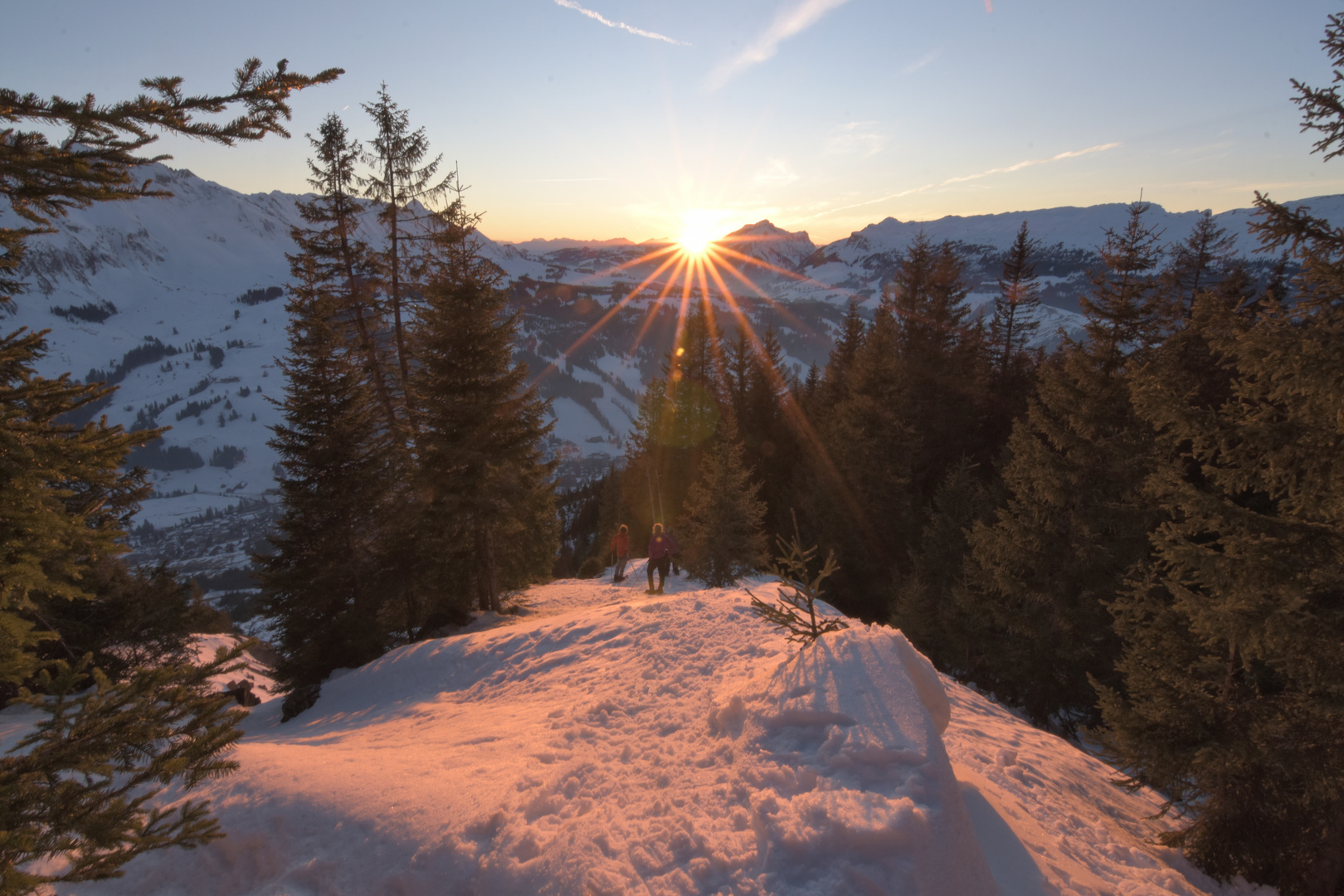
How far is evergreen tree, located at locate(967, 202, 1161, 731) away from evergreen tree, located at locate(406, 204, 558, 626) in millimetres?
12826

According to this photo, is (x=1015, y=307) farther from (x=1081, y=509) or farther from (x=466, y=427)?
(x=466, y=427)

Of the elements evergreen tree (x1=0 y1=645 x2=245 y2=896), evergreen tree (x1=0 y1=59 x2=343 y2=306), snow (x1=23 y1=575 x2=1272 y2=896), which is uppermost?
evergreen tree (x1=0 y1=59 x2=343 y2=306)

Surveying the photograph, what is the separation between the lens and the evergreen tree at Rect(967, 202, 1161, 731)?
12898 mm

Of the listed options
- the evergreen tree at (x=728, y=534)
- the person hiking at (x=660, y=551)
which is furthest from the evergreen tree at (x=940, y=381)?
the person hiking at (x=660, y=551)

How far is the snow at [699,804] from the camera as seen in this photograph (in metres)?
4.07

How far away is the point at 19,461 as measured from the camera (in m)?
3.42

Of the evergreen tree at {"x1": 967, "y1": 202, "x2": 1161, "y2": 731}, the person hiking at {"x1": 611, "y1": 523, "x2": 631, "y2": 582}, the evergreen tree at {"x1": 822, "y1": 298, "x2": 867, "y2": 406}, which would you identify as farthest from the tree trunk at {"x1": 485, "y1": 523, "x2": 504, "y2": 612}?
the evergreen tree at {"x1": 822, "y1": 298, "x2": 867, "y2": 406}

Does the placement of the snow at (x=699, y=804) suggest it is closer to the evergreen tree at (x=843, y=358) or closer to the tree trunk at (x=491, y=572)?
the tree trunk at (x=491, y=572)

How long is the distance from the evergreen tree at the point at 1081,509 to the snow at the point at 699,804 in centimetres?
632

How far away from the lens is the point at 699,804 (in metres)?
4.88

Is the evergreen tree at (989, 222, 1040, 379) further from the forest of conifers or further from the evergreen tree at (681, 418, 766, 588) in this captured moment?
the evergreen tree at (681, 418, 766, 588)

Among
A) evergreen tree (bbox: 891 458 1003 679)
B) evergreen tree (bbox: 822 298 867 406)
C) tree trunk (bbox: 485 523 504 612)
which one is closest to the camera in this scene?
tree trunk (bbox: 485 523 504 612)

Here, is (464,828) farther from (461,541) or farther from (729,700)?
(461,541)

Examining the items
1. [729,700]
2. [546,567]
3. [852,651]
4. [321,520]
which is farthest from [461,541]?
[852,651]
